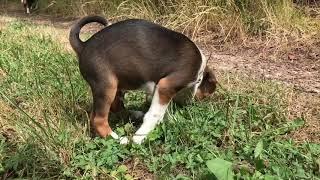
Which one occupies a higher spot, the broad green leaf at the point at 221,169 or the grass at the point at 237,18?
the broad green leaf at the point at 221,169

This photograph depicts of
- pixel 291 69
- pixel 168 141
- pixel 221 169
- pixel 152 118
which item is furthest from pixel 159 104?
pixel 291 69

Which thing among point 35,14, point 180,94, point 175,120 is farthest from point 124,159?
point 35,14

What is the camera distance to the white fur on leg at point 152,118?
12.8ft

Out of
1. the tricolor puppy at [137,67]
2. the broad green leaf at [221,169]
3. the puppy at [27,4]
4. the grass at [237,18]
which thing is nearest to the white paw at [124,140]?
the tricolor puppy at [137,67]

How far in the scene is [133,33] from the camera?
13.1 feet

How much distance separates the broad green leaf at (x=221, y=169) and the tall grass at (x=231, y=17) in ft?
13.6

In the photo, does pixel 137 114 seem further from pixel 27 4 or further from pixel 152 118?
pixel 27 4

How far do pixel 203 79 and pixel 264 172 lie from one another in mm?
1239

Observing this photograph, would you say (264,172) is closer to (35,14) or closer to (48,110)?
(48,110)

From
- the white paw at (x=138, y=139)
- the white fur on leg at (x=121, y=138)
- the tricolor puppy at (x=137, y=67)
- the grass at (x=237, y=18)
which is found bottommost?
the grass at (x=237, y=18)

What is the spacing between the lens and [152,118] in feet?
13.0

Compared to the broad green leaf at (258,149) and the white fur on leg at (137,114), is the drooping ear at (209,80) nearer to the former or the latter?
the white fur on leg at (137,114)

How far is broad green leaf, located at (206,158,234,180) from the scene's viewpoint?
3.02 m

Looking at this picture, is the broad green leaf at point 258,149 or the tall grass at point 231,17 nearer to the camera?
the broad green leaf at point 258,149
